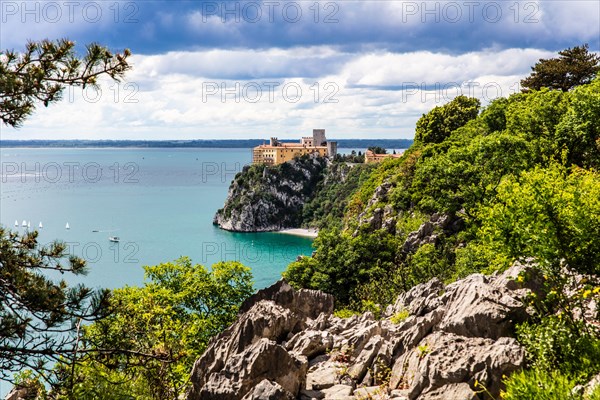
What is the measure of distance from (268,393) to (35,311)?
616 cm

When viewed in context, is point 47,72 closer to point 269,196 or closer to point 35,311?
point 35,311

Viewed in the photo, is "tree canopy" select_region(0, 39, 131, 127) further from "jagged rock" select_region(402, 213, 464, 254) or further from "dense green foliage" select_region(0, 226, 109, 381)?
"jagged rock" select_region(402, 213, 464, 254)

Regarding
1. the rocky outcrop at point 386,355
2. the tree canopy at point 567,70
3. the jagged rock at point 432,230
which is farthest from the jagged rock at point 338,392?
the tree canopy at point 567,70

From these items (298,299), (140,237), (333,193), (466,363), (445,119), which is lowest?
(140,237)

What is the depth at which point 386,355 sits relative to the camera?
48.0 ft

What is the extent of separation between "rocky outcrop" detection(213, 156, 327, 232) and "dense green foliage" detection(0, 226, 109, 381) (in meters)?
153

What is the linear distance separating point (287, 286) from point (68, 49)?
17675mm

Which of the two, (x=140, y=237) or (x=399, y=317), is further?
(x=140, y=237)

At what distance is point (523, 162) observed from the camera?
29141 millimetres

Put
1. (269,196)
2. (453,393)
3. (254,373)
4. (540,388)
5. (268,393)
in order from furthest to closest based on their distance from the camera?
(269,196)
(254,373)
(268,393)
(453,393)
(540,388)

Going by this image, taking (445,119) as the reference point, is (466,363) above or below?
below

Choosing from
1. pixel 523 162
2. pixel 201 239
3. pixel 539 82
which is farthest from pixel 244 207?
pixel 523 162

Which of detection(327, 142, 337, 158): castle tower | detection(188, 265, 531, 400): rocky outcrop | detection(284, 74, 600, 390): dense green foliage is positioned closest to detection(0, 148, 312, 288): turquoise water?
detection(284, 74, 600, 390): dense green foliage

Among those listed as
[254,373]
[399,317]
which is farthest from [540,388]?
[399,317]
